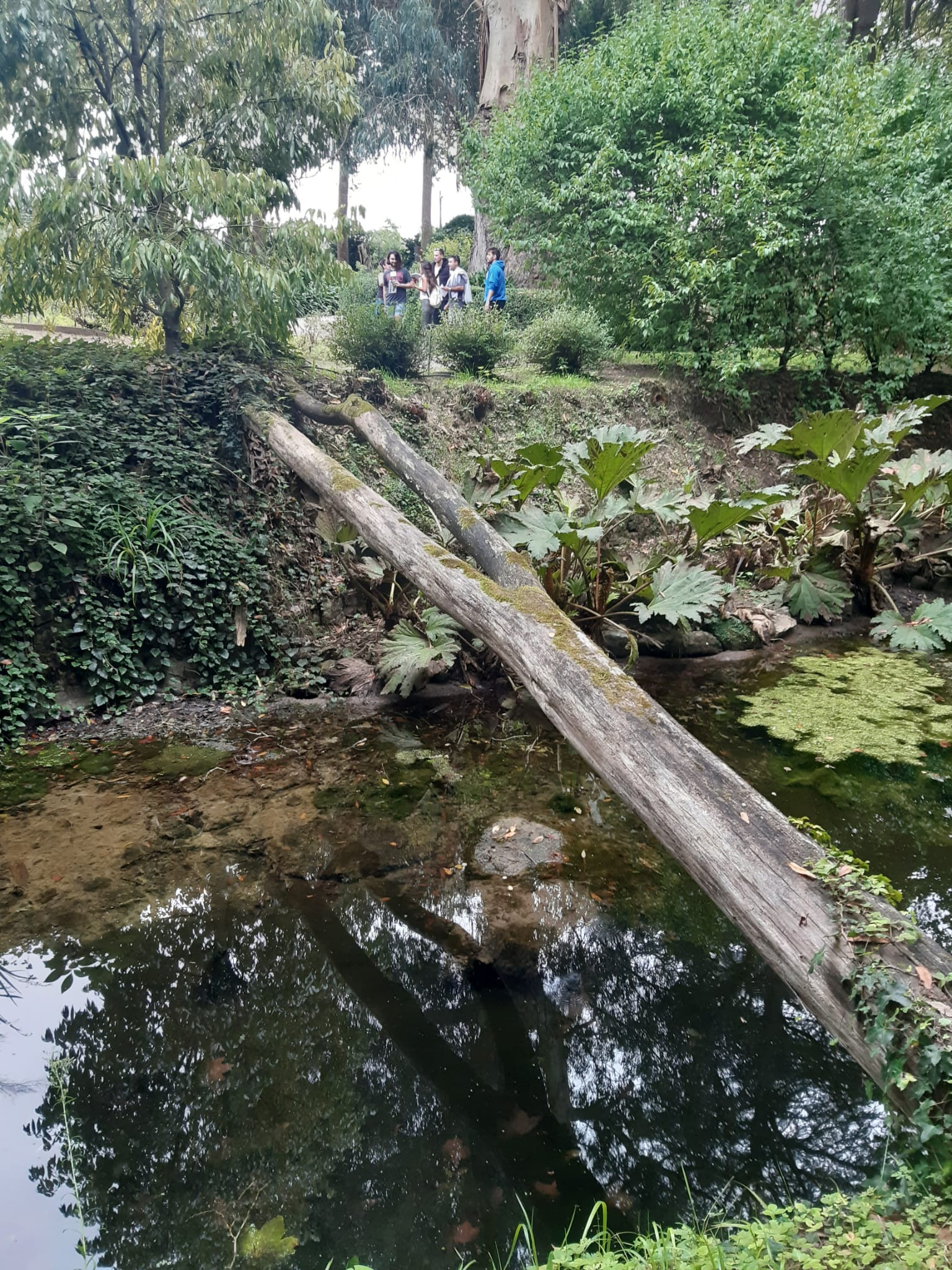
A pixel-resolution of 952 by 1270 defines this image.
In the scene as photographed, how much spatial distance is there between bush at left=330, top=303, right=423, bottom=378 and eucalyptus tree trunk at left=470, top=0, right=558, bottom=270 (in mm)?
6937

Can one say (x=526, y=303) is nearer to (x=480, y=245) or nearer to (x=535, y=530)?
(x=480, y=245)

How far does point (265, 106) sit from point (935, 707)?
325 inches

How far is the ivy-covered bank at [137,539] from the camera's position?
208 inches

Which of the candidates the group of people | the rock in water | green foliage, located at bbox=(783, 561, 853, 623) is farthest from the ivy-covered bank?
the group of people

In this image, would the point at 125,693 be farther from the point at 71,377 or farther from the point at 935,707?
the point at 935,707

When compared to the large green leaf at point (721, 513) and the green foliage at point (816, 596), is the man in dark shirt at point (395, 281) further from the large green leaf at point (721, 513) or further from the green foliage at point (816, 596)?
the large green leaf at point (721, 513)

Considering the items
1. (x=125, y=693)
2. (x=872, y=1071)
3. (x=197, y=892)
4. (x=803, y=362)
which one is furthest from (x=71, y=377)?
(x=803, y=362)

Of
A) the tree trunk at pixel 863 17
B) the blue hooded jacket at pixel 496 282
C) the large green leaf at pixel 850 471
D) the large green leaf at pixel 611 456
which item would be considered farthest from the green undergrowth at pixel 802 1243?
the tree trunk at pixel 863 17

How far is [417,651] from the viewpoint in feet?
17.5

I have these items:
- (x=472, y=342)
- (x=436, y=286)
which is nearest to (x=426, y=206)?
(x=436, y=286)

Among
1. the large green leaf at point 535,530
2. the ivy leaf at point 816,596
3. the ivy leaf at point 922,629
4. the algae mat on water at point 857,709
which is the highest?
the large green leaf at point 535,530

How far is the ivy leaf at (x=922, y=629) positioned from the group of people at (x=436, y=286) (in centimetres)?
791

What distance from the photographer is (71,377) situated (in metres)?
6.70

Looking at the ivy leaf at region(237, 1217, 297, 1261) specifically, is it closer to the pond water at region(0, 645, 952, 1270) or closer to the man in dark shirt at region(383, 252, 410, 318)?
the pond water at region(0, 645, 952, 1270)
